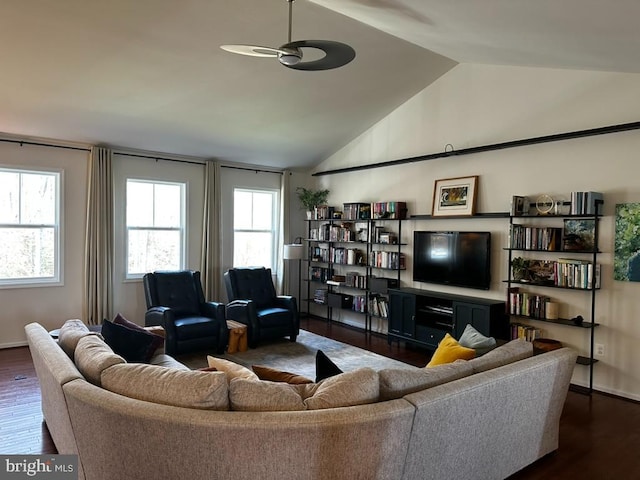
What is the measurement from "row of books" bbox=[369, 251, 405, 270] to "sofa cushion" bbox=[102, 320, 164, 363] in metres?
3.73

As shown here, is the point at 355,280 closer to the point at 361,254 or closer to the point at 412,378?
the point at 361,254

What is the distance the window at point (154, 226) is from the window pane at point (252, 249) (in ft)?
3.13

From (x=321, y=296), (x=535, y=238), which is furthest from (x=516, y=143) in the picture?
(x=321, y=296)

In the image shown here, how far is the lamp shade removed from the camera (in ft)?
23.4

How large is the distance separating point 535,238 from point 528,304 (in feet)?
2.31

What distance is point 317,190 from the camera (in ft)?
26.0

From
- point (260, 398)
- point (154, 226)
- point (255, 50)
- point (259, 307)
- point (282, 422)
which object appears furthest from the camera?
point (154, 226)

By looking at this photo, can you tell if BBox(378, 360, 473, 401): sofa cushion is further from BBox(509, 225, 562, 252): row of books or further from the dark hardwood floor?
BBox(509, 225, 562, 252): row of books

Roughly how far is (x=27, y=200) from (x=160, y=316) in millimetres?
2323

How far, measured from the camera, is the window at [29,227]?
17.7ft

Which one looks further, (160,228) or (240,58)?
(160,228)

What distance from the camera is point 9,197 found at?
213 inches

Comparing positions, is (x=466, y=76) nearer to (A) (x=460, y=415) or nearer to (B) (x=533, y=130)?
(B) (x=533, y=130)

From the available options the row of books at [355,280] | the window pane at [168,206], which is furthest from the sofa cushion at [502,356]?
the window pane at [168,206]
